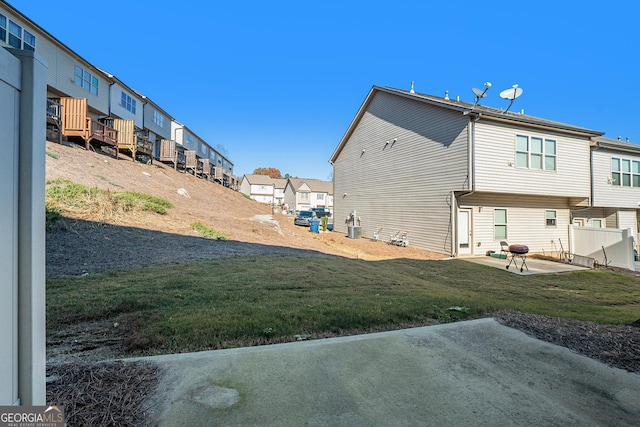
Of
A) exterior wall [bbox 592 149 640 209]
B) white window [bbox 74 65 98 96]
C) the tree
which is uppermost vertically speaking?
the tree

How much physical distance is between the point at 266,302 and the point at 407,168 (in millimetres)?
13918

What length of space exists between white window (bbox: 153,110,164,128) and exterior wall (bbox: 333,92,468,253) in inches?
875

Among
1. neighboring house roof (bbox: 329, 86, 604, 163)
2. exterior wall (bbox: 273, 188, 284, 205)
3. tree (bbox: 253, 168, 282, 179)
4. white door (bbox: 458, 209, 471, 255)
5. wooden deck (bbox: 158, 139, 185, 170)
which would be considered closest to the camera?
neighboring house roof (bbox: 329, 86, 604, 163)

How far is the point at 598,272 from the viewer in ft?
39.3

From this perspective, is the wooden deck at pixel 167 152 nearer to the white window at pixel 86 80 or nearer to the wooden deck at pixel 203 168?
the wooden deck at pixel 203 168

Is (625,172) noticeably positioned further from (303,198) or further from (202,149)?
(303,198)

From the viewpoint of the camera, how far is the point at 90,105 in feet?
73.3

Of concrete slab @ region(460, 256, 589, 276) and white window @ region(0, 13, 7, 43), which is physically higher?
white window @ region(0, 13, 7, 43)

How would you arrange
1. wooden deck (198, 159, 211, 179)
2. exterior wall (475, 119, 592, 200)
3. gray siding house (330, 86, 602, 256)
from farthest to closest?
wooden deck (198, 159, 211, 179), gray siding house (330, 86, 602, 256), exterior wall (475, 119, 592, 200)

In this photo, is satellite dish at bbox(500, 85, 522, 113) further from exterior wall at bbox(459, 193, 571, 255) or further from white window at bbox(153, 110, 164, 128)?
white window at bbox(153, 110, 164, 128)

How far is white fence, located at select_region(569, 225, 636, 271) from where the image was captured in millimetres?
12547

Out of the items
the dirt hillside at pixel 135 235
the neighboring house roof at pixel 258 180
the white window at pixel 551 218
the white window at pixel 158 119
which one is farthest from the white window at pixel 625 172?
the neighboring house roof at pixel 258 180

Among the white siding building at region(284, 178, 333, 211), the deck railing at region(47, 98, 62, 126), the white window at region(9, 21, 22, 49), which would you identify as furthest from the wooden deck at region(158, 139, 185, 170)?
the white siding building at region(284, 178, 333, 211)

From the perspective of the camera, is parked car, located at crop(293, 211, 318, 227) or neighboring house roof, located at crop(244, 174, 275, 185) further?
neighboring house roof, located at crop(244, 174, 275, 185)
